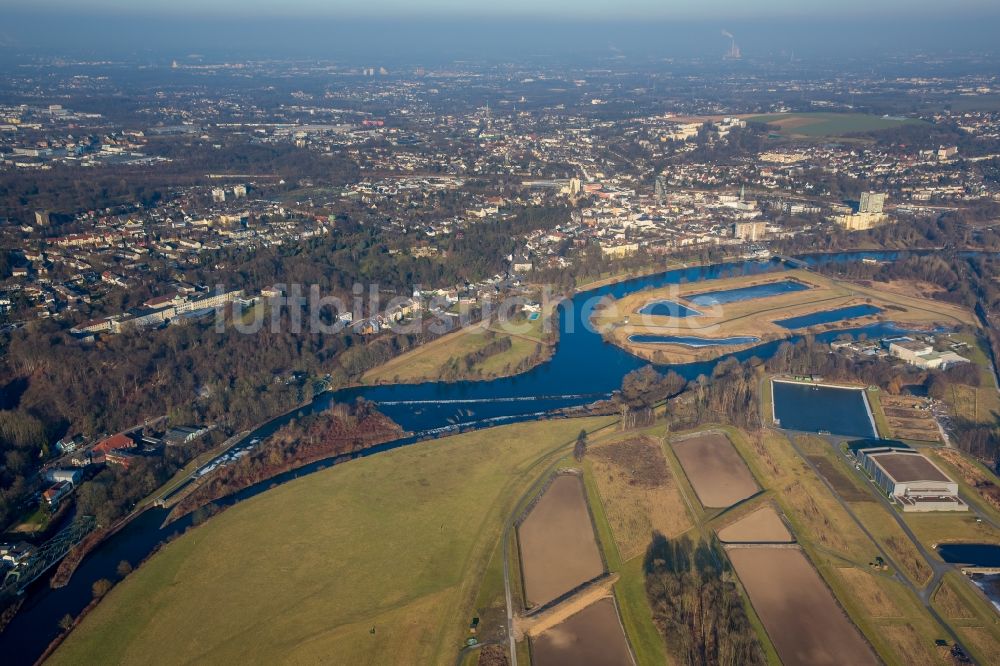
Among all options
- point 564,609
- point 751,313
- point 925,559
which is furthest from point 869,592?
point 751,313

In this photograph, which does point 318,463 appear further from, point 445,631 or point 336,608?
point 445,631

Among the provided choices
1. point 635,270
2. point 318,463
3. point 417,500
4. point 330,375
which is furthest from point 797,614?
point 635,270

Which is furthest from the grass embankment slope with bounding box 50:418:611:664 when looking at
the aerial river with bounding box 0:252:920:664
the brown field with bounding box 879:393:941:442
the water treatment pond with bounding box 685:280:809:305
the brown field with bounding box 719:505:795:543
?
the water treatment pond with bounding box 685:280:809:305

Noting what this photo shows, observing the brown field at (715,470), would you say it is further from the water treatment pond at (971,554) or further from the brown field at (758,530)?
the water treatment pond at (971,554)

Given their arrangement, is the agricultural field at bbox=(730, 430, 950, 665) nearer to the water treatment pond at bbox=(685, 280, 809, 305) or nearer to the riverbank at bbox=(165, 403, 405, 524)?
the riverbank at bbox=(165, 403, 405, 524)

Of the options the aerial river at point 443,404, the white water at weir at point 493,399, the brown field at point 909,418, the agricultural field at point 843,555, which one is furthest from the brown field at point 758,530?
the white water at weir at point 493,399

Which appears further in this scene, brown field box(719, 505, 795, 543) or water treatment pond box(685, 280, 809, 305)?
water treatment pond box(685, 280, 809, 305)
